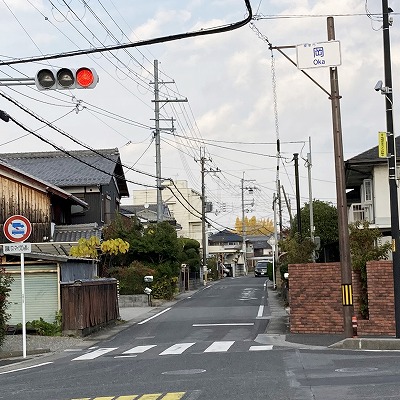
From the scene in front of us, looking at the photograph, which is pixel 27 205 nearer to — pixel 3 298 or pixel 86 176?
pixel 86 176

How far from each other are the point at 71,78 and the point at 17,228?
272 inches

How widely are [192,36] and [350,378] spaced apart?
6.20 m

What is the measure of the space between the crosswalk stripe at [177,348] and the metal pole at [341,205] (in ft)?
13.9

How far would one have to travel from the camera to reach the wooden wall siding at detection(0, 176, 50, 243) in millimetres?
39375

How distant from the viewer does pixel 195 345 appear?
2083 centimetres

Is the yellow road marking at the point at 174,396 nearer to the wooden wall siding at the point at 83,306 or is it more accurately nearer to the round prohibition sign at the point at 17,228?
the round prohibition sign at the point at 17,228

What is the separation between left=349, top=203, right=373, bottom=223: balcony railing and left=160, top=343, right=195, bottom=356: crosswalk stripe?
18.2 m

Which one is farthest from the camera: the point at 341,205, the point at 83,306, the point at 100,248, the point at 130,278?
the point at 130,278

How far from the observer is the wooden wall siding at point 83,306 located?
25.0m

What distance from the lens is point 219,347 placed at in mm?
19703

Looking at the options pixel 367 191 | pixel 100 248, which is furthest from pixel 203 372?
pixel 367 191

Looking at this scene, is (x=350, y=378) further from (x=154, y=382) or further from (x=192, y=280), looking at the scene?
(x=192, y=280)

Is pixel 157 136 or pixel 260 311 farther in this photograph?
pixel 157 136

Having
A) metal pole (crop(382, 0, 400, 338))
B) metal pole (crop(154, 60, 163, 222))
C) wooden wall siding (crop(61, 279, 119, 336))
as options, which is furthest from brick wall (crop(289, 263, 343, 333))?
metal pole (crop(154, 60, 163, 222))
